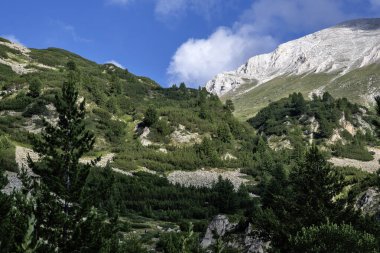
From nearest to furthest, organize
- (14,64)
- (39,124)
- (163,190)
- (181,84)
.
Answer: (163,190) < (39,124) < (14,64) < (181,84)

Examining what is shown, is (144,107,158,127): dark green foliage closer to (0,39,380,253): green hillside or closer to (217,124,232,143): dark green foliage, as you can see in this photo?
(0,39,380,253): green hillside

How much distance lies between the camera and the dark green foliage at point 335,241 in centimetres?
1688

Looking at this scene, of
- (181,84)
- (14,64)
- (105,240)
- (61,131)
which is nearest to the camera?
(105,240)

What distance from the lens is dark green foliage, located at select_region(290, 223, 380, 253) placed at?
55.4ft

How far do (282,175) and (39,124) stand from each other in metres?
36.9

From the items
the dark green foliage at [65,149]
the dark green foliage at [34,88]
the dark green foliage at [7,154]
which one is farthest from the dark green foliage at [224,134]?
the dark green foliage at [65,149]

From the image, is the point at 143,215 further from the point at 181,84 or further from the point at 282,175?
the point at 181,84

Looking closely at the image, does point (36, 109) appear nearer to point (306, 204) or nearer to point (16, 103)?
point (16, 103)

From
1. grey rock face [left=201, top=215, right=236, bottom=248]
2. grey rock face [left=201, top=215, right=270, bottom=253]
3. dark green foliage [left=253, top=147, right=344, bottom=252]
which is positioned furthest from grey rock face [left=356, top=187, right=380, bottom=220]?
grey rock face [left=201, top=215, right=236, bottom=248]

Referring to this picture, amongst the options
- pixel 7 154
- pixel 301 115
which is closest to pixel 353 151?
pixel 301 115

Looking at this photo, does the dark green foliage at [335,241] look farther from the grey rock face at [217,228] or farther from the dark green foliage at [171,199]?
the dark green foliage at [171,199]

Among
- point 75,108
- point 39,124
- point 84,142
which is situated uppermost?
point 39,124

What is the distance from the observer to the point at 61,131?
733 inches

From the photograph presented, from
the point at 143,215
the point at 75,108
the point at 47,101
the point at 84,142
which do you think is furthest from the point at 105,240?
the point at 47,101
